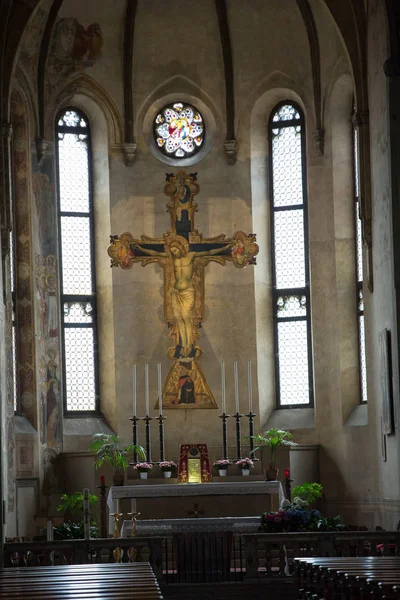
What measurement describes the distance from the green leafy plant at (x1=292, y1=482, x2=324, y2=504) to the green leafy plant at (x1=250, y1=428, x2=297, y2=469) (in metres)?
0.62

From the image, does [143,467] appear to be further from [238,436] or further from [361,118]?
[361,118]

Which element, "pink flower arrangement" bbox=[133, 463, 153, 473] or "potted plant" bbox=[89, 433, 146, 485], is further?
"potted plant" bbox=[89, 433, 146, 485]

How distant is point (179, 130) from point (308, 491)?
7882 mm

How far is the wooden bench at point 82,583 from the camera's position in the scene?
8.98 m

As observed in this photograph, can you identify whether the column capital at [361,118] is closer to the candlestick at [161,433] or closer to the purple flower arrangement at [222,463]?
the candlestick at [161,433]

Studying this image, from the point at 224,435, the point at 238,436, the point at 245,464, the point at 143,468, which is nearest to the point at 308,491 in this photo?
the point at 245,464

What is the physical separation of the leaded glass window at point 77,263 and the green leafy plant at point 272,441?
3.39 metres

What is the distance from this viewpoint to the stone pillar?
913 inches

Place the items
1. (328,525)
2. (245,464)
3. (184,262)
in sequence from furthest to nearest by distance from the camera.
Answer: (184,262) < (245,464) < (328,525)

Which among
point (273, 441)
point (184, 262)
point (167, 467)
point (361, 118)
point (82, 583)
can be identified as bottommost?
point (82, 583)

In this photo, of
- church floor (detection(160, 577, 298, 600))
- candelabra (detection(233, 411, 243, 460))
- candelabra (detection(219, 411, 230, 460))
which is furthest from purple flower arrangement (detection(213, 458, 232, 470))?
church floor (detection(160, 577, 298, 600))

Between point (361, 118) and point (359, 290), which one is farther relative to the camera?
point (359, 290)

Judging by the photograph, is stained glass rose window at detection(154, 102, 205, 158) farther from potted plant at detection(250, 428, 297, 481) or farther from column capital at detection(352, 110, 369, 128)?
potted plant at detection(250, 428, 297, 481)

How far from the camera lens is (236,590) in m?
15.8
